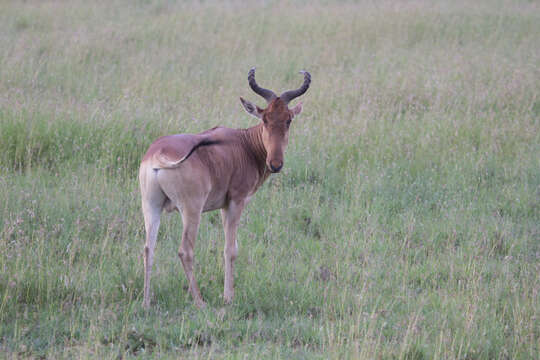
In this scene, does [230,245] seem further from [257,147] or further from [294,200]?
[294,200]

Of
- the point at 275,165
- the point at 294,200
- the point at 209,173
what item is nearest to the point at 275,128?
the point at 275,165

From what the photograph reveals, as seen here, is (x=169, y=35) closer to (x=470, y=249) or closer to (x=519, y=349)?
(x=470, y=249)

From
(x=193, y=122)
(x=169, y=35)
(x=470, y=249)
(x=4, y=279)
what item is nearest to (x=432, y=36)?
(x=169, y=35)

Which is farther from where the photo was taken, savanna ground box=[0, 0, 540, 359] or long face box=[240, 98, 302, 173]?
long face box=[240, 98, 302, 173]

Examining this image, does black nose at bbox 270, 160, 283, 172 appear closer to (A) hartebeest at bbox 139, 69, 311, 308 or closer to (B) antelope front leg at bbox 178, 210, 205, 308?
(A) hartebeest at bbox 139, 69, 311, 308

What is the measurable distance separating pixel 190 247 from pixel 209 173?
68 cm

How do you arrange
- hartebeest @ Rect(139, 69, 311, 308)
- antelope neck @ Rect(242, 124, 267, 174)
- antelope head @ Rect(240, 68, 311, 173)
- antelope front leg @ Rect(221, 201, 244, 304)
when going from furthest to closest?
1. antelope neck @ Rect(242, 124, 267, 174)
2. antelope head @ Rect(240, 68, 311, 173)
3. antelope front leg @ Rect(221, 201, 244, 304)
4. hartebeest @ Rect(139, 69, 311, 308)

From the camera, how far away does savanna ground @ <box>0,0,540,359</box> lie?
4.70 meters

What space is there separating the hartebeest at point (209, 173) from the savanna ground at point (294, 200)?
0.44 meters

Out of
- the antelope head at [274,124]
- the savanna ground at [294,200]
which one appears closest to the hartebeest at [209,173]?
the antelope head at [274,124]

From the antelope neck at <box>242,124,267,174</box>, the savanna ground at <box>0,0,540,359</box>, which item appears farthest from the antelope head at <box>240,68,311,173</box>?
the savanna ground at <box>0,0,540,359</box>

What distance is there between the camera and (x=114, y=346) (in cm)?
441

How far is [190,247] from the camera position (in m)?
5.14

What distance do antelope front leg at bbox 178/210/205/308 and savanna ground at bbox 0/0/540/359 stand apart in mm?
215
